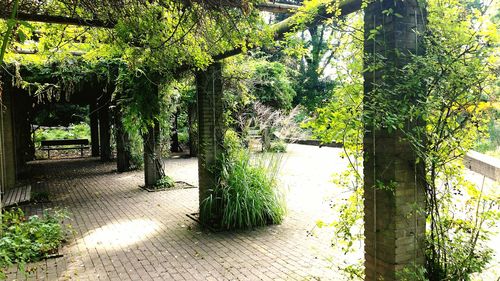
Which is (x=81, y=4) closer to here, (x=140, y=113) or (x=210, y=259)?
(x=210, y=259)

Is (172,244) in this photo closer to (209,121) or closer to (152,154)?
(209,121)

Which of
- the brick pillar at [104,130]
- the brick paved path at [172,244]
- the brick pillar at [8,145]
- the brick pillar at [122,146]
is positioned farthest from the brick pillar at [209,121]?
the brick pillar at [104,130]

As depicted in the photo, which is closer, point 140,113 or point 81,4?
point 81,4

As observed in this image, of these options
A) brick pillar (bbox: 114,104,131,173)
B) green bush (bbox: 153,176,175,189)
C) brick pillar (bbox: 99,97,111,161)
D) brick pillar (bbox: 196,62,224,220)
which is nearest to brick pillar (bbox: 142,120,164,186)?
green bush (bbox: 153,176,175,189)

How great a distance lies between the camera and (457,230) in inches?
98.5

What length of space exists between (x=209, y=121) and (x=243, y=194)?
126 centimetres

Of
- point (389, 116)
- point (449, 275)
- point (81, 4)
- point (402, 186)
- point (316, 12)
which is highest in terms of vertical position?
point (81, 4)

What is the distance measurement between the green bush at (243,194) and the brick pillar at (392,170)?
9.08 feet

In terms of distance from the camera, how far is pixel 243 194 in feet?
16.9

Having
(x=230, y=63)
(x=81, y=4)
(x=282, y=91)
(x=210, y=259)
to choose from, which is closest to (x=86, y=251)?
(x=210, y=259)

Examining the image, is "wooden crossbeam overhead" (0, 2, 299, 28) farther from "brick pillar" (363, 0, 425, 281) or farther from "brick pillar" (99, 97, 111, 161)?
"brick pillar" (99, 97, 111, 161)

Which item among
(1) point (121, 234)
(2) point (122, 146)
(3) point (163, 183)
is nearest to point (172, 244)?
(1) point (121, 234)

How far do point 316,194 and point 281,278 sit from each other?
4.16 meters

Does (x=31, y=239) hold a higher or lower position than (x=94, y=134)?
lower
